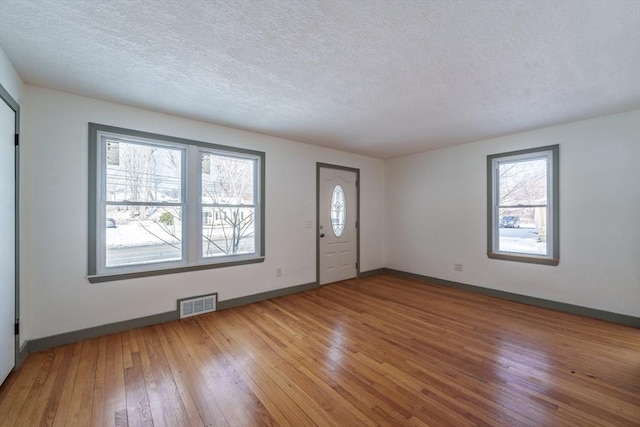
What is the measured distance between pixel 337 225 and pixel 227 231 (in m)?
2.18

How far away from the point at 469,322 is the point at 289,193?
10.4ft

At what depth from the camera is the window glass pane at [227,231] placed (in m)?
3.71

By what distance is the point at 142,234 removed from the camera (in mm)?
3213

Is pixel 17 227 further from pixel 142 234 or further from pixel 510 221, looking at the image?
pixel 510 221

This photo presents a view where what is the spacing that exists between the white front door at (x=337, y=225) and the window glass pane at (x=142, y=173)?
7.94 ft

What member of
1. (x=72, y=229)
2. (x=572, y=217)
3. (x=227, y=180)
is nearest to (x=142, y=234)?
(x=72, y=229)

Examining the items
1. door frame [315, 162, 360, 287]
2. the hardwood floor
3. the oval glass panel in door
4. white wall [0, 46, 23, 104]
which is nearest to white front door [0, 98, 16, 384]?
white wall [0, 46, 23, 104]

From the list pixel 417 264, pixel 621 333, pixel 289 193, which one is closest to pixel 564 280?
pixel 621 333

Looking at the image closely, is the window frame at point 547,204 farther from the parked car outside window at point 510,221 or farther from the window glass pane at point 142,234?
the window glass pane at point 142,234

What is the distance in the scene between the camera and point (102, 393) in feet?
6.53

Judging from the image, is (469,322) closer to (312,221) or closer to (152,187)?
(312,221)

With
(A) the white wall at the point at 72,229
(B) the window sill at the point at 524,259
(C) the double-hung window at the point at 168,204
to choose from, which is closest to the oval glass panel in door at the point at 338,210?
(C) the double-hung window at the point at 168,204

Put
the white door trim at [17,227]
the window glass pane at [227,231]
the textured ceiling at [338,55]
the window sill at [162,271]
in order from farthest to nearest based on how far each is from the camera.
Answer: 1. the window glass pane at [227,231]
2. the window sill at [162,271]
3. the white door trim at [17,227]
4. the textured ceiling at [338,55]

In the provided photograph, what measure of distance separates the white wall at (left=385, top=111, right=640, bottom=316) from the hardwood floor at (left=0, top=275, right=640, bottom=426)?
48 cm
